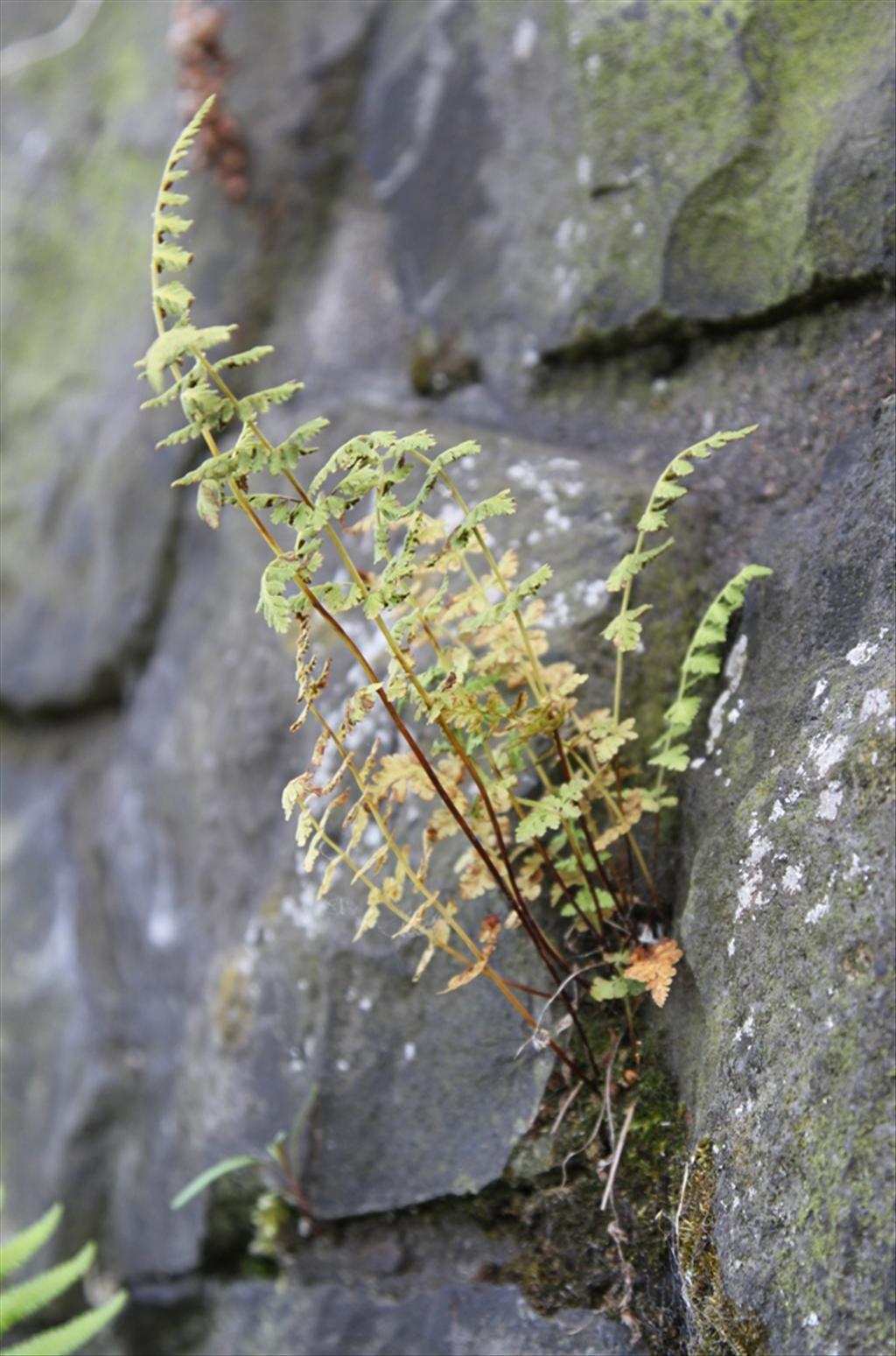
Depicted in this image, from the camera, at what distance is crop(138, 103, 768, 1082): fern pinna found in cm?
150

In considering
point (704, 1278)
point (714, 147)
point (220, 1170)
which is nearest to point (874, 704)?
point (704, 1278)

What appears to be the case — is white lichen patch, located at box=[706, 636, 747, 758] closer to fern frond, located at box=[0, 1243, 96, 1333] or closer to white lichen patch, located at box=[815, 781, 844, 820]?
white lichen patch, located at box=[815, 781, 844, 820]

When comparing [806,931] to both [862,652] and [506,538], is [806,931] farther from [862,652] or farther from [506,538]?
[506,538]

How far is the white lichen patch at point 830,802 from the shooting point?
5.02 ft

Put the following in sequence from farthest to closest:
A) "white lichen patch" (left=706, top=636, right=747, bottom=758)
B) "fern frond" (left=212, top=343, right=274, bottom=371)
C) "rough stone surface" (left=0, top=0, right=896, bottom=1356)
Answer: "white lichen patch" (left=706, top=636, right=747, bottom=758) < "rough stone surface" (left=0, top=0, right=896, bottom=1356) < "fern frond" (left=212, top=343, right=274, bottom=371)

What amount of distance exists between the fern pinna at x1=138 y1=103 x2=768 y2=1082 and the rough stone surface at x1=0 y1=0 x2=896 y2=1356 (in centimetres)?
12

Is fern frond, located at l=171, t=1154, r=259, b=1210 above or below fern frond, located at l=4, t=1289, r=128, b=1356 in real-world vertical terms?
above

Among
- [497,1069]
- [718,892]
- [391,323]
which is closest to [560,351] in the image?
[391,323]

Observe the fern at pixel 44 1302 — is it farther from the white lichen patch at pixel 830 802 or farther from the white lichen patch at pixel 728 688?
the white lichen patch at pixel 830 802

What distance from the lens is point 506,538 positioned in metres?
2.30

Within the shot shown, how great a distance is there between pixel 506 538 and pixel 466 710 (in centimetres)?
74

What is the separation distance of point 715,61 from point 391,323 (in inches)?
38.7

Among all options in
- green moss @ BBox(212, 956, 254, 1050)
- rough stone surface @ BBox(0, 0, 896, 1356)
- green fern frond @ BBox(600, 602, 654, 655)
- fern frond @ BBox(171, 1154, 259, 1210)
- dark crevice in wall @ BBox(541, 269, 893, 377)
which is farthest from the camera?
green moss @ BBox(212, 956, 254, 1050)

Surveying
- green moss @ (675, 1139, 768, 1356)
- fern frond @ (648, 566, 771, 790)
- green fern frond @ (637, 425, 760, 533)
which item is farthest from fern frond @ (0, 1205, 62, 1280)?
green fern frond @ (637, 425, 760, 533)
